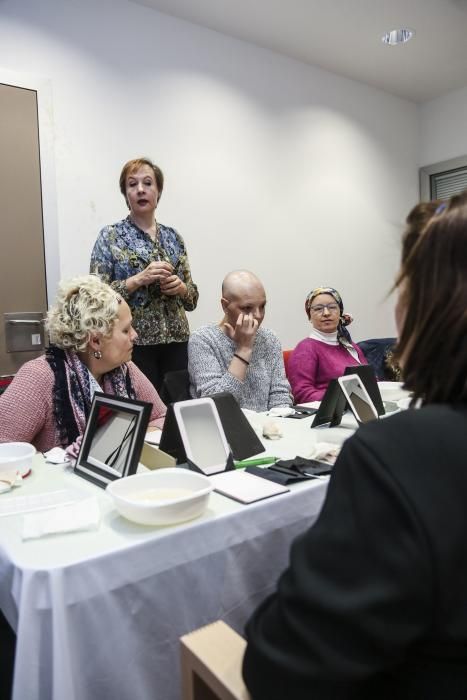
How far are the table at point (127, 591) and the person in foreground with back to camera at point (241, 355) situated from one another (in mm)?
1160

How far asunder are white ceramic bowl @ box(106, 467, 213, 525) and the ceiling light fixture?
140 inches

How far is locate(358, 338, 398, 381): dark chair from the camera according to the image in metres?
3.46

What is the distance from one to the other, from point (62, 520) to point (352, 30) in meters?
3.61

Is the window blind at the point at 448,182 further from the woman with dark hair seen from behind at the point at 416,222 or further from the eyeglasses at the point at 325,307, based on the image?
the woman with dark hair seen from behind at the point at 416,222

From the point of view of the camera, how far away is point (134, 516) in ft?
2.92

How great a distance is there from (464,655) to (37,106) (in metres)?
2.85

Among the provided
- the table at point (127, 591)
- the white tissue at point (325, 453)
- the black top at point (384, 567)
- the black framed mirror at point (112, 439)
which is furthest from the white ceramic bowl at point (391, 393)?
the black top at point (384, 567)

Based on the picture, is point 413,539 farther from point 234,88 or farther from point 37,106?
point 234,88

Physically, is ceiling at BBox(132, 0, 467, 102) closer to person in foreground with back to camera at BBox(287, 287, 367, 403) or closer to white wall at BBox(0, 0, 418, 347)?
white wall at BBox(0, 0, 418, 347)

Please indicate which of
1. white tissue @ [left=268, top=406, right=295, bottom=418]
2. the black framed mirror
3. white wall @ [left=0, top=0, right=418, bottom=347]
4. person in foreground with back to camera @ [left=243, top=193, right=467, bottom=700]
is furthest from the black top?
white wall @ [left=0, top=0, right=418, bottom=347]

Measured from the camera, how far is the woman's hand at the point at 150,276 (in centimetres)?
235

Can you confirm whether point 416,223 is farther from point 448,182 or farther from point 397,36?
point 448,182

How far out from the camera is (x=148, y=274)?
235 centimetres

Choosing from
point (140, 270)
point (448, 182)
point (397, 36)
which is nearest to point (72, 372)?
point (140, 270)
